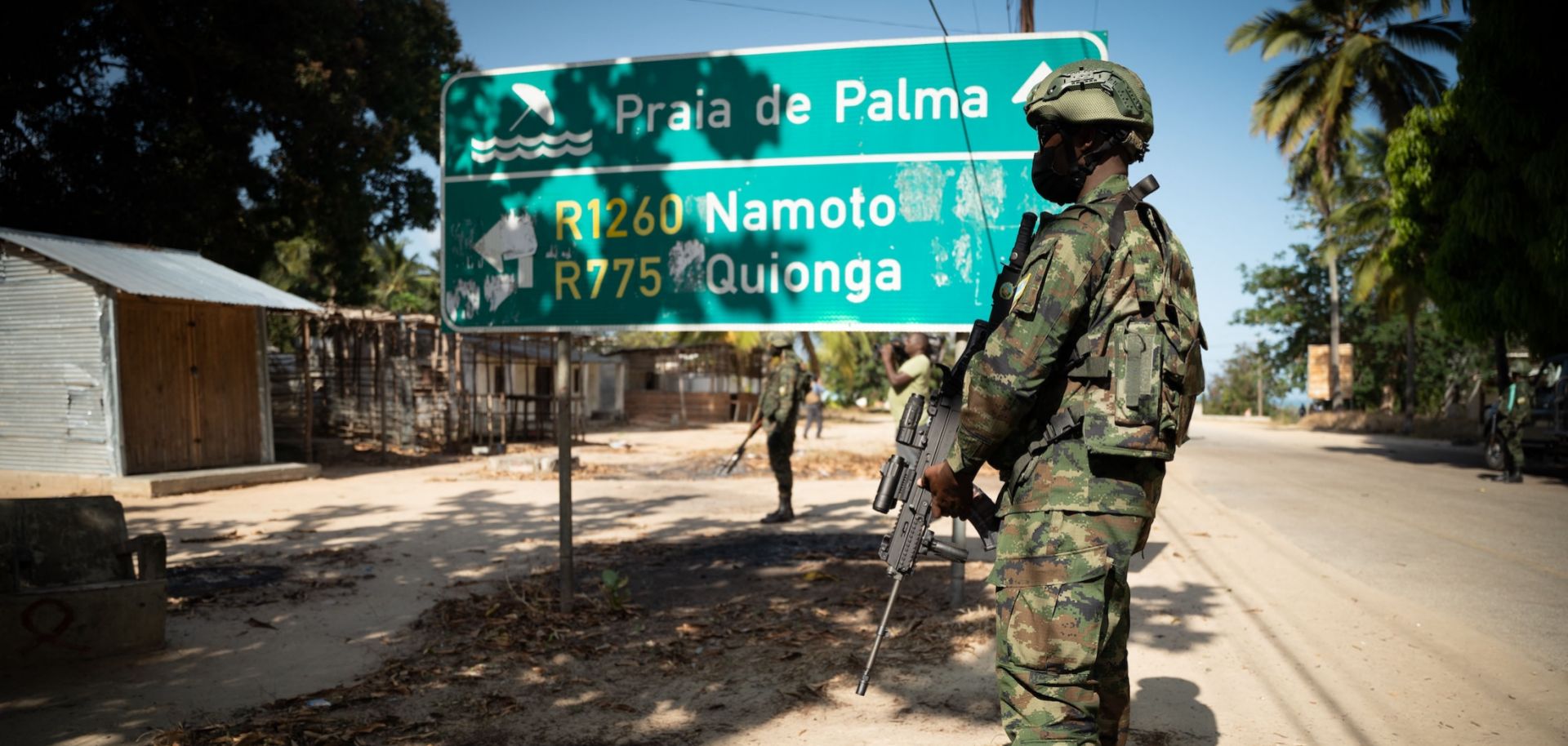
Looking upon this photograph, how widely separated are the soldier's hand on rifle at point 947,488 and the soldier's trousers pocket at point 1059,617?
36cm

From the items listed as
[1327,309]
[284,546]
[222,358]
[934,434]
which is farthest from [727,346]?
[934,434]

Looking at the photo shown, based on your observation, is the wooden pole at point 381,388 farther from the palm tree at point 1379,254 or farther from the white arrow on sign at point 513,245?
the palm tree at point 1379,254

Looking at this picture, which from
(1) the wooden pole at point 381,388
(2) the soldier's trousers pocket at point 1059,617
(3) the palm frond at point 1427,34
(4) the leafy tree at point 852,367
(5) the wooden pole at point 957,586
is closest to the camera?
(2) the soldier's trousers pocket at point 1059,617

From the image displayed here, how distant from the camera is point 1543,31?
36.6ft

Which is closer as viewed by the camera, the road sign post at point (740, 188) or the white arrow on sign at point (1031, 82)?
the white arrow on sign at point (1031, 82)

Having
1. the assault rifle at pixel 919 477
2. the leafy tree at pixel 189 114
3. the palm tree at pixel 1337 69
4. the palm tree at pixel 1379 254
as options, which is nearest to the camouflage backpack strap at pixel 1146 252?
the assault rifle at pixel 919 477

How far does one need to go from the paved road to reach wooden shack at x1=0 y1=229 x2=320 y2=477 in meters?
12.8

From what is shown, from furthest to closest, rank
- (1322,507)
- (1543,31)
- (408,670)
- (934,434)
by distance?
(1543,31) → (1322,507) → (408,670) → (934,434)

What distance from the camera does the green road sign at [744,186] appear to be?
4.68 meters

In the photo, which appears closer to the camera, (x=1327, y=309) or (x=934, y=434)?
(x=934, y=434)

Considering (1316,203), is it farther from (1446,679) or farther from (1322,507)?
(1446,679)

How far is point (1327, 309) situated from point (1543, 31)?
1035 inches

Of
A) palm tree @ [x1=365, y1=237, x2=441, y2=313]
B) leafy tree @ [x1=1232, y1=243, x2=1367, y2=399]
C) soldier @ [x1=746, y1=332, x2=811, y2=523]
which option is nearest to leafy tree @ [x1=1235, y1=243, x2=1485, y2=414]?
leafy tree @ [x1=1232, y1=243, x2=1367, y2=399]

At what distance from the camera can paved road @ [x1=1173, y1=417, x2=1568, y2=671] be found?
5105 millimetres
